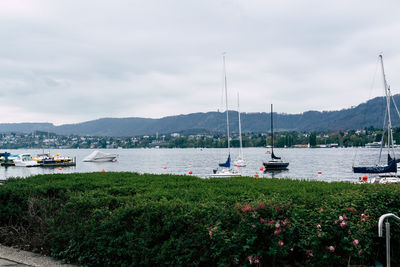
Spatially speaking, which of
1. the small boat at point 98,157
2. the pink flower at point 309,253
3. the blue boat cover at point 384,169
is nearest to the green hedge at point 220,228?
the pink flower at point 309,253

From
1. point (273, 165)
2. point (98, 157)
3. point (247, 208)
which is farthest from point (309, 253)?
point (98, 157)

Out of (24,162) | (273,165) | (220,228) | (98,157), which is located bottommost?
(98,157)

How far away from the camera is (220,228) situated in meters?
5.19

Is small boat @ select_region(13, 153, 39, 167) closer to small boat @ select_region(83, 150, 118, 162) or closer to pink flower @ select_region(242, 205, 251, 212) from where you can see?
small boat @ select_region(83, 150, 118, 162)

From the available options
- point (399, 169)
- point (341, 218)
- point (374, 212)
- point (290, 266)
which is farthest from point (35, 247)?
point (399, 169)

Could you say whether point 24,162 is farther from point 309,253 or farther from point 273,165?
point 309,253

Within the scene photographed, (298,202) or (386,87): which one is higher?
(386,87)

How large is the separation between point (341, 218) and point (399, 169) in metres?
44.3

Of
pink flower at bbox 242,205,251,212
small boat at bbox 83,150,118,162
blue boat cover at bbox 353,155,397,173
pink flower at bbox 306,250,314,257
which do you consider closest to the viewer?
pink flower at bbox 306,250,314,257

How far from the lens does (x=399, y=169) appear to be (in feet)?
143

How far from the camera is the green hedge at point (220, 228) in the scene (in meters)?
5.09

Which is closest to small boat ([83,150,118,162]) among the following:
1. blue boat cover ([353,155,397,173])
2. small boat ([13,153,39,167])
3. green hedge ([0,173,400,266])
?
small boat ([13,153,39,167])

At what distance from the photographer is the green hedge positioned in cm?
509

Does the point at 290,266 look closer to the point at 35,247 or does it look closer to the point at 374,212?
the point at 374,212
